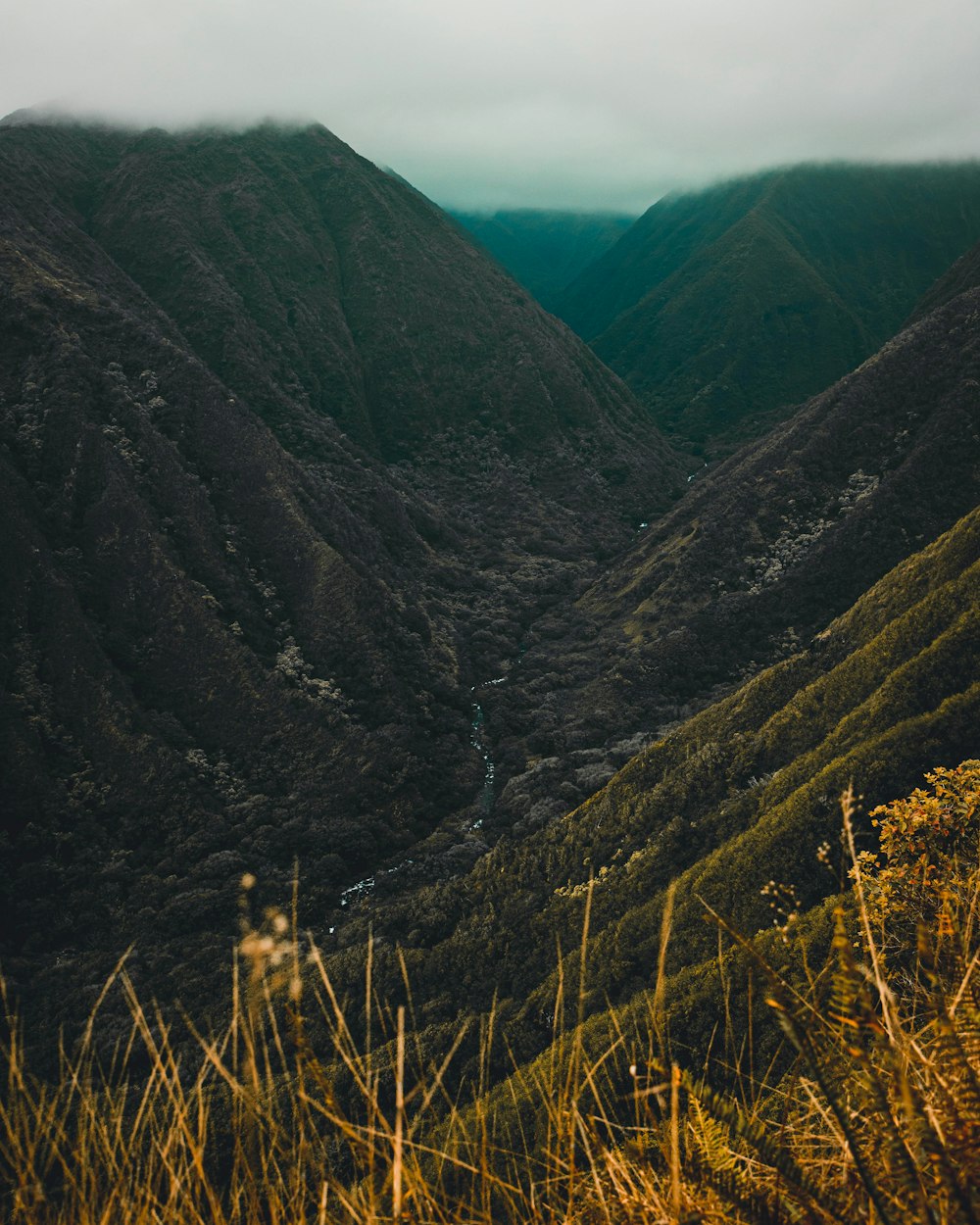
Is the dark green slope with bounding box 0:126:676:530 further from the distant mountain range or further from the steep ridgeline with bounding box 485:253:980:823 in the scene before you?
the steep ridgeline with bounding box 485:253:980:823

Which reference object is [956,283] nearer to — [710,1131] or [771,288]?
[771,288]

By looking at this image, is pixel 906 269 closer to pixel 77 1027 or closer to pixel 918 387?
pixel 918 387

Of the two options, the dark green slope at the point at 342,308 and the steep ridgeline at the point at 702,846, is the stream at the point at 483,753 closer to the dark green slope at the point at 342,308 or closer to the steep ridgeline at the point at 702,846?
the steep ridgeline at the point at 702,846

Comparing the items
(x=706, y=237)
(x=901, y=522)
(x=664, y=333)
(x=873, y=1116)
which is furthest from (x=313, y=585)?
(x=706, y=237)

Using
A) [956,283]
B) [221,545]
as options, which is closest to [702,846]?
[221,545]

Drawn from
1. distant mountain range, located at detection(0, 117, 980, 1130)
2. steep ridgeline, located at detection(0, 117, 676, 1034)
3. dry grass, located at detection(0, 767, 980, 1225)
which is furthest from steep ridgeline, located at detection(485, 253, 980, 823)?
dry grass, located at detection(0, 767, 980, 1225)

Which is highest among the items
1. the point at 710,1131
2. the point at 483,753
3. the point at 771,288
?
the point at 771,288
